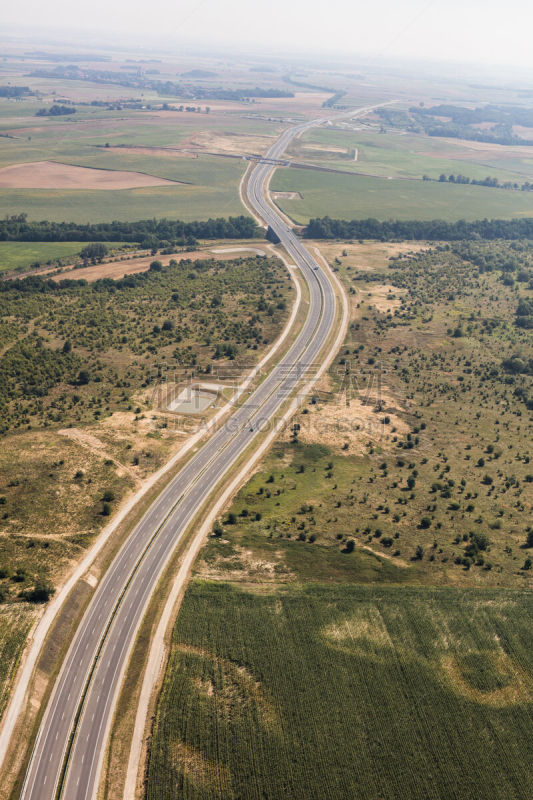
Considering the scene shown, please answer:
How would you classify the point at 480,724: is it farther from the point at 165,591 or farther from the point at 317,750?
the point at 165,591

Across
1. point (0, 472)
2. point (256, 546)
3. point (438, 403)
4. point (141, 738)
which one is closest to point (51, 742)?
point (141, 738)

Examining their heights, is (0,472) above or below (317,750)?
above

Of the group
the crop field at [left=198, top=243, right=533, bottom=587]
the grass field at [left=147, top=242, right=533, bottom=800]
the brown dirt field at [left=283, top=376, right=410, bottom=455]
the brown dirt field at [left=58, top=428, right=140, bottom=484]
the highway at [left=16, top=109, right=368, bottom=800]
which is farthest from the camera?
the brown dirt field at [left=283, top=376, right=410, bottom=455]

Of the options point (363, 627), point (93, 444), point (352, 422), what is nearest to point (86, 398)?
point (93, 444)

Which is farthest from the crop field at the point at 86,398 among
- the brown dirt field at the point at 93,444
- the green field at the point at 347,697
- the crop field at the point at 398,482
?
the green field at the point at 347,697

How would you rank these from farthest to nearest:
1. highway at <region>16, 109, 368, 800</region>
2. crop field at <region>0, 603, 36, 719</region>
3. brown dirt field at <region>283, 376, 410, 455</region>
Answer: brown dirt field at <region>283, 376, 410, 455</region>
crop field at <region>0, 603, 36, 719</region>
highway at <region>16, 109, 368, 800</region>

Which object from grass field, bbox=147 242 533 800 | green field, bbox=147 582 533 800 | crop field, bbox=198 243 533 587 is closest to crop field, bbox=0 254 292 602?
crop field, bbox=198 243 533 587

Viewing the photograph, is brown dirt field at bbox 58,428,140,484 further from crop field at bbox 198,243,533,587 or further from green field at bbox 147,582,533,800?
green field at bbox 147,582,533,800
